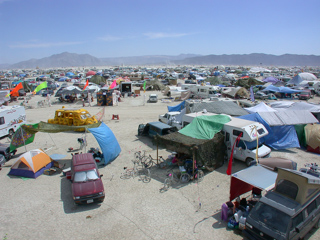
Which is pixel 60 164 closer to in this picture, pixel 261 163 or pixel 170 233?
pixel 170 233

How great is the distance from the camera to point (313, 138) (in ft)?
45.3

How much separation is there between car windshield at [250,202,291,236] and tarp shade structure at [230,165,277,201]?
38.4 inches

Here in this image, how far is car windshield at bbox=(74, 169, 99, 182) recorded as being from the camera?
9.21m

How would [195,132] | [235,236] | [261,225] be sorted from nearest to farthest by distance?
[261,225]
[235,236]
[195,132]

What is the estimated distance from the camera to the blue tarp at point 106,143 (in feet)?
39.0

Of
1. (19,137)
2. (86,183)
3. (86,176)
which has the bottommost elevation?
(86,183)

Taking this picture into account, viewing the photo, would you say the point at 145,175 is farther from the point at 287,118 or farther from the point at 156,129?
the point at 287,118

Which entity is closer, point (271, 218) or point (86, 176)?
point (271, 218)

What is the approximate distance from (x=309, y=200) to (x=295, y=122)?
9.42 m

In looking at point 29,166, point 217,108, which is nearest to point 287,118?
point 217,108

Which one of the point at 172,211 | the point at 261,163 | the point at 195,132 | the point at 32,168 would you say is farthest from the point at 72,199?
the point at 261,163

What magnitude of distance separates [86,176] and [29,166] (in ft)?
12.0

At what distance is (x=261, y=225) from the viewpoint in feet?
21.1

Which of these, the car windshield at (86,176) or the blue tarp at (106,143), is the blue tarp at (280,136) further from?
the car windshield at (86,176)
